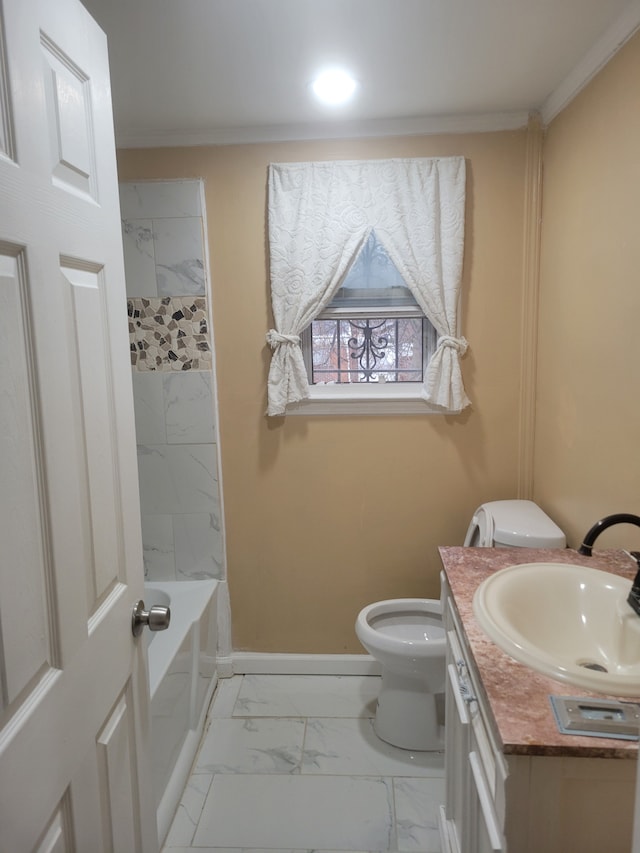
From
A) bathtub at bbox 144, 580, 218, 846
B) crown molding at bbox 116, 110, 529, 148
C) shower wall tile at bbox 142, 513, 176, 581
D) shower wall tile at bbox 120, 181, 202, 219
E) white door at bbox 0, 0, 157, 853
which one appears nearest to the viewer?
white door at bbox 0, 0, 157, 853

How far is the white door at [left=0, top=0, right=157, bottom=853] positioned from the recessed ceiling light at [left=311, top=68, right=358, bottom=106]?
1013mm

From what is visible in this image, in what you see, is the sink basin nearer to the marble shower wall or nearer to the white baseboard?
the white baseboard

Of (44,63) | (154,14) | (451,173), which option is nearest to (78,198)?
(44,63)

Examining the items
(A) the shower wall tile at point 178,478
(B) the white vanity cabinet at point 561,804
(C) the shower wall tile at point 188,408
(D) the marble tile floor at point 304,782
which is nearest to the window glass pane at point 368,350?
(C) the shower wall tile at point 188,408

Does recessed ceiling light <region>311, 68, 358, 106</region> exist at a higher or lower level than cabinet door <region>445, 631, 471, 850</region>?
higher

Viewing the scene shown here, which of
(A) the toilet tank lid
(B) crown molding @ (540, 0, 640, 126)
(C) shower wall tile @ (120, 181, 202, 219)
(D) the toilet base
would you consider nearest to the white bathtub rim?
(D) the toilet base

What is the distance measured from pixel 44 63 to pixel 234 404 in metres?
1.75

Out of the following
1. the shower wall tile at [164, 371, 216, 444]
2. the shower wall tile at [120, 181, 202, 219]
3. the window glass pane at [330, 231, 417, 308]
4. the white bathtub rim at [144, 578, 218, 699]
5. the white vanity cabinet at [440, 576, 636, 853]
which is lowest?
the white bathtub rim at [144, 578, 218, 699]

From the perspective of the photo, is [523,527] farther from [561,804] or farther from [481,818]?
[561,804]

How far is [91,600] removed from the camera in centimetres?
104

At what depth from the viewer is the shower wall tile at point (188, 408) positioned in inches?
100

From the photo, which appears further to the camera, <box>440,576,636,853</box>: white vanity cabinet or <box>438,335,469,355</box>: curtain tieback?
<box>438,335,469,355</box>: curtain tieback

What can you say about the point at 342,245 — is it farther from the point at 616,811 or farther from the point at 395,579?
the point at 616,811

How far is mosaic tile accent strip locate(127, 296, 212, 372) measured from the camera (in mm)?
2502
